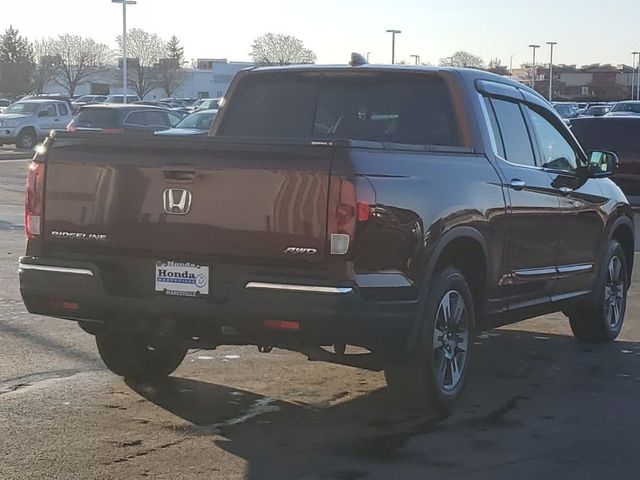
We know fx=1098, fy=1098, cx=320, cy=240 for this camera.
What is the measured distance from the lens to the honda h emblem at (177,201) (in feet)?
18.5

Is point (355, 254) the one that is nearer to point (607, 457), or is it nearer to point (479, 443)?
point (479, 443)

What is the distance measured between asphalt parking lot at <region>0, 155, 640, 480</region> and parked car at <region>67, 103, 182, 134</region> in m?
19.4

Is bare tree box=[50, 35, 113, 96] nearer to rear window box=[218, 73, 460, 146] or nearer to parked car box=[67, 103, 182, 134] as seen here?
parked car box=[67, 103, 182, 134]

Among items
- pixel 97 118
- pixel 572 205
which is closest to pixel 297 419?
pixel 572 205

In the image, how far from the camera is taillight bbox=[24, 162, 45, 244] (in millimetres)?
5969

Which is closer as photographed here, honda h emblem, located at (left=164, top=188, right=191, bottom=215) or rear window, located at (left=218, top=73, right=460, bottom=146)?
honda h emblem, located at (left=164, top=188, right=191, bottom=215)

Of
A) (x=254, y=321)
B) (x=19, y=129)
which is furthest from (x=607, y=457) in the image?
(x=19, y=129)

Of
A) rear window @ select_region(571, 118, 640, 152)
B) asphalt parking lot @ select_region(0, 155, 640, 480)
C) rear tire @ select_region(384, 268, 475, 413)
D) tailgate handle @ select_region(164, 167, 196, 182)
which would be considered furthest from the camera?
rear window @ select_region(571, 118, 640, 152)

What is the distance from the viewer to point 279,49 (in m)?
98.8

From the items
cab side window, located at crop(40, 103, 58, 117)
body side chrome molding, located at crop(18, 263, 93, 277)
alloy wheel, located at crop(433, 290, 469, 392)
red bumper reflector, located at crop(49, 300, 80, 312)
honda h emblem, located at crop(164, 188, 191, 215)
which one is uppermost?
honda h emblem, located at crop(164, 188, 191, 215)

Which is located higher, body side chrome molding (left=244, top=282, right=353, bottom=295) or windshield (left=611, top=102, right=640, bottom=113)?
windshield (left=611, top=102, right=640, bottom=113)

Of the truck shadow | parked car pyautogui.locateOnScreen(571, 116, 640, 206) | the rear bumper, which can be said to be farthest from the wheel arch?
parked car pyautogui.locateOnScreen(571, 116, 640, 206)

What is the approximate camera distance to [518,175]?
23.2ft

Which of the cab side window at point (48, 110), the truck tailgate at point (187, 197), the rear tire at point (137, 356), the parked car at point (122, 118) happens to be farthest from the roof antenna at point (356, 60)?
the cab side window at point (48, 110)
